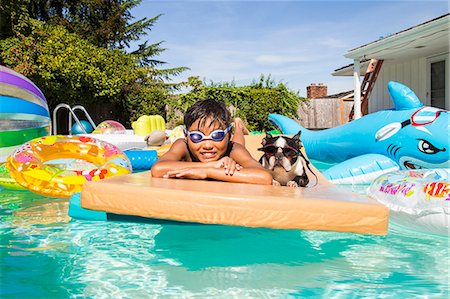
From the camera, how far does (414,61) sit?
12219 mm

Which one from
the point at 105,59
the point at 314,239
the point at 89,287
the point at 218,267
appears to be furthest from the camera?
the point at 105,59

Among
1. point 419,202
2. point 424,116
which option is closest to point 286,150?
point 419,202

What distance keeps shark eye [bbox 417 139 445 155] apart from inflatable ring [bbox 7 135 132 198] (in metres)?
3.39

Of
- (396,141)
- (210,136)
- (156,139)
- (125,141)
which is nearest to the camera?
(210,136)

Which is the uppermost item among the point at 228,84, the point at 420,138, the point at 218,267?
the point at 228,84

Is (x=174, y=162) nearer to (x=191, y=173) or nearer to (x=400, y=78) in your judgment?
(x=191, y=173)

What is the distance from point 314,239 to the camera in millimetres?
3387

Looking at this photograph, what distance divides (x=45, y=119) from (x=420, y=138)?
5.27 meters

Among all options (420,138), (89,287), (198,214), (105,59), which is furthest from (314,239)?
(105,59)

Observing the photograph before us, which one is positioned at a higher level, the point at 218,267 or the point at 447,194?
the point at 447,194

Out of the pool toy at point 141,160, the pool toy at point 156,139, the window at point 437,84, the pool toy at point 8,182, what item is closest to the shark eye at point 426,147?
the pool toy at point 141,160

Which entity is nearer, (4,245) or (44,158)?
(4,245)

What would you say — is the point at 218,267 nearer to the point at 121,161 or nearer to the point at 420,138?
the point at 121,161

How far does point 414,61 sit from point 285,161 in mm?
10541
